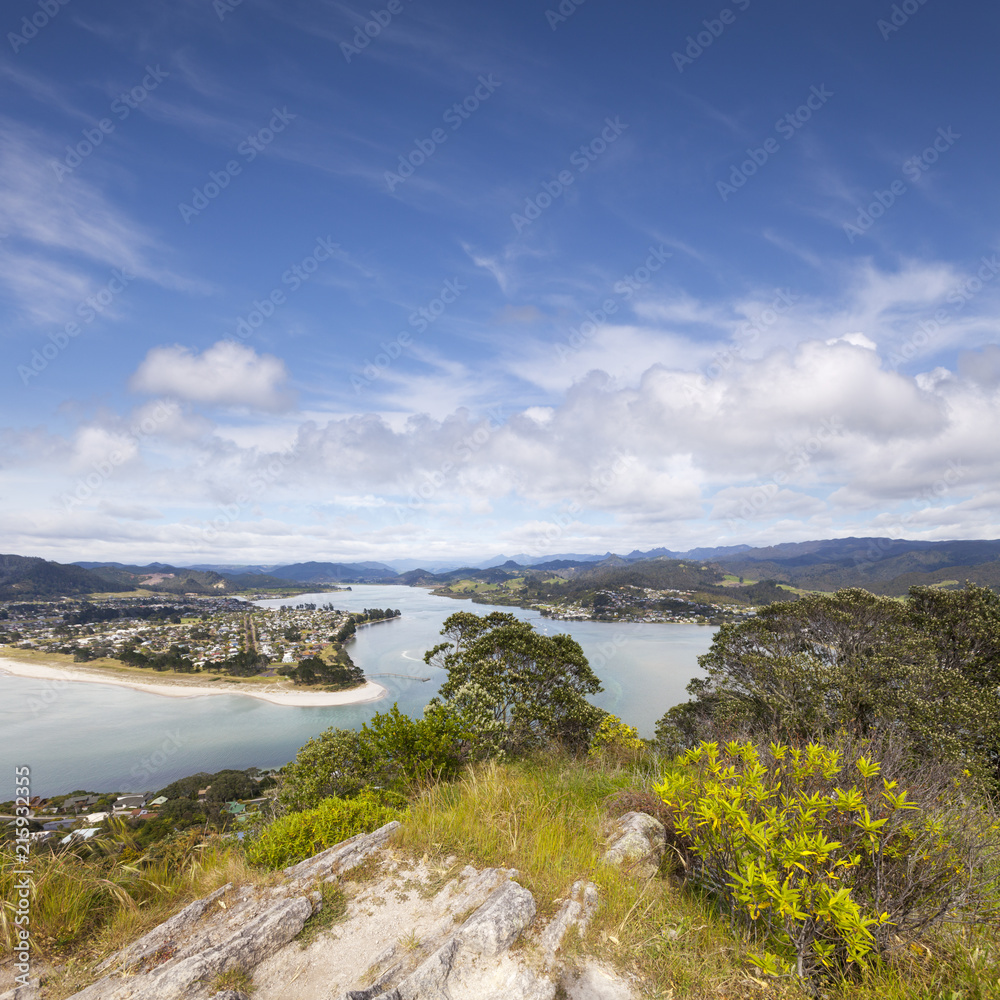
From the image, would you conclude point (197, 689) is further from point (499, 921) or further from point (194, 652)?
point (499, 921)

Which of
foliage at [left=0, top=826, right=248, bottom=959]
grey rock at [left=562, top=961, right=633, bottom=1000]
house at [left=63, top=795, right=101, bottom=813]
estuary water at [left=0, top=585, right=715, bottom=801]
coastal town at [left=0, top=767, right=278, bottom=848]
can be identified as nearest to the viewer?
grey rock at [left=562, top=961, right=633, bottom=1000]

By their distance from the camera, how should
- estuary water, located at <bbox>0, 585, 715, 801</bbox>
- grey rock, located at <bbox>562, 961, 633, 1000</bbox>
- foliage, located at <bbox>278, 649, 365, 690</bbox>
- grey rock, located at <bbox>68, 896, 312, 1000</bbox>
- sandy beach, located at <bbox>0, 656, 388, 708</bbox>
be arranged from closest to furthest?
grey rock, located at <bbox>562, 961, 633, 1000</bbox>, grey rock, located at <bbox>68, 896, 312, 1000</bbox>, estuary water, located at <bbox>0, 585, 715, 801</bbox>, sandy beach, located at <bbox>0, 656, 388, 708</bbox>, foliage, located at <bbox>278, 649, 365, 690</bbox>

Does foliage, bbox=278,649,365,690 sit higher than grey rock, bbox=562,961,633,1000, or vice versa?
grey rock, bbox=562,961,633,1000

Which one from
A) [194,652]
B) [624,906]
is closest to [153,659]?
[194,652]

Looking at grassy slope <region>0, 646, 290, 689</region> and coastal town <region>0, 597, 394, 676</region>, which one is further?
coastal town <region>0, 597, 394, 676</region>

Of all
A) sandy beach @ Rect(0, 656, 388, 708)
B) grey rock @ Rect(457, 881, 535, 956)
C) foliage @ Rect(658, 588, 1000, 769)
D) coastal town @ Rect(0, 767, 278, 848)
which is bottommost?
sandy beach @ Rect(0, 656, 388, 708)

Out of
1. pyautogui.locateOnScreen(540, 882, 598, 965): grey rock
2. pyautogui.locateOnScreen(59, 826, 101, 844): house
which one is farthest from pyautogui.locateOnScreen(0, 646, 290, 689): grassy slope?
pyautogui.locateOnScreen(540, 882, 598, 965): grey rock

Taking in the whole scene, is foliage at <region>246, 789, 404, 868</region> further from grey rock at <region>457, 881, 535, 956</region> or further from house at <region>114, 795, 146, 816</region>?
house at <region>114, 795, 146, 816</region>

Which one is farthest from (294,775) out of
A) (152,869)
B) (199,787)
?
(199,787)

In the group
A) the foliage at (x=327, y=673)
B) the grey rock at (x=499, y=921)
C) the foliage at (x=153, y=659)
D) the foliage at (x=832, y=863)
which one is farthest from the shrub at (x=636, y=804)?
the foliage at (x=153, y=659)
